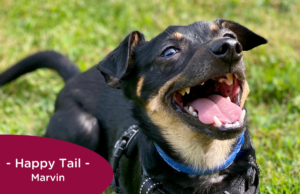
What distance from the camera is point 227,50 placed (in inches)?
104

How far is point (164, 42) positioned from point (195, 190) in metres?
1.12

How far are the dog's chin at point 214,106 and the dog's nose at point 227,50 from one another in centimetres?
16

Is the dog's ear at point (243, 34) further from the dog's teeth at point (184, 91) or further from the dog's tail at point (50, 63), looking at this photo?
the dog's tail at point (50, 63)

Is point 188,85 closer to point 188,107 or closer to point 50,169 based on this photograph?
point 188,107

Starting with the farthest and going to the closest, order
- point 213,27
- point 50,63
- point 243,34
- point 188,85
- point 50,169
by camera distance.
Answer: point 50,63 → point 50,169 → point 243,34 → point 213,27 → point 188,85

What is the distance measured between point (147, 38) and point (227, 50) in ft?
13.2

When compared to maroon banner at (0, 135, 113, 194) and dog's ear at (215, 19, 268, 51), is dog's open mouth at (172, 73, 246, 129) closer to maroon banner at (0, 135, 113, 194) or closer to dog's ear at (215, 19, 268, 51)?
dog's ear at (215, 19, 268, 51)

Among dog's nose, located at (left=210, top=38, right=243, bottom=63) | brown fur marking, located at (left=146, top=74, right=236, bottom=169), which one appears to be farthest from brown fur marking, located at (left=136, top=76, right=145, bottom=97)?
dog's nose, located at (left=210, top=38, right=243, bottom=63)

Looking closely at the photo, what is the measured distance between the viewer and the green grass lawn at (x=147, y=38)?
4711 millimetres

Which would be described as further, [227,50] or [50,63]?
[50,63]

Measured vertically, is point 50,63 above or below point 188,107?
below

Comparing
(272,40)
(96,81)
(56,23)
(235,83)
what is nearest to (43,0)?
(56,23)

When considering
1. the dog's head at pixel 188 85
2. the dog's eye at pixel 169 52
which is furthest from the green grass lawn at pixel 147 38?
the dog's eye at pixel 169 52

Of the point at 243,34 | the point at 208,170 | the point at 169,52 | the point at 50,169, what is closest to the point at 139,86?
the point at 169,52
